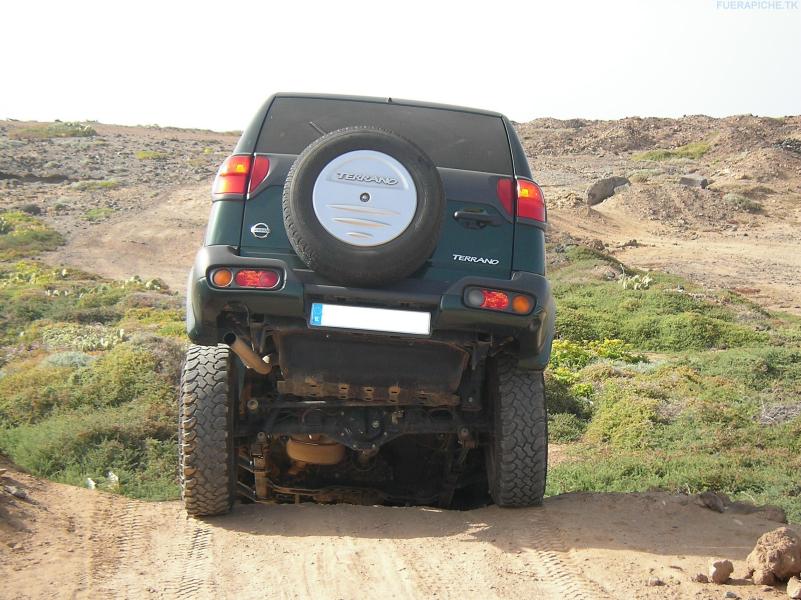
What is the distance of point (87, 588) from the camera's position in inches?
174

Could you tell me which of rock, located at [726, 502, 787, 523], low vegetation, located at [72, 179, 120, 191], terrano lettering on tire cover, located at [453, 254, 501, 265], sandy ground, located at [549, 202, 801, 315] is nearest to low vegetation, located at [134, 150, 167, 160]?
low vegetation, located at [72, 179, 120, 191]

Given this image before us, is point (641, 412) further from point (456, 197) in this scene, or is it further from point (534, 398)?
point (456, 197)

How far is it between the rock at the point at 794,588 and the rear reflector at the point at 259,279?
261 centimetres

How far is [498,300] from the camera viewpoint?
16.6ft

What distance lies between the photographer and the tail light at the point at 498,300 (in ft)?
16.5

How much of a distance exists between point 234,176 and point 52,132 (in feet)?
165

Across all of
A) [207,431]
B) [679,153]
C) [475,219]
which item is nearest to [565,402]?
[475,219]

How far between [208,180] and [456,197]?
3764cm

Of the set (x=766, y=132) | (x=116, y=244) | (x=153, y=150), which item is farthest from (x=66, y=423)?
(x=766, y=132)

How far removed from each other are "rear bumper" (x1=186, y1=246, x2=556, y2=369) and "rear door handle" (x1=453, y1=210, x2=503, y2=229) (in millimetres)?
Result: 304

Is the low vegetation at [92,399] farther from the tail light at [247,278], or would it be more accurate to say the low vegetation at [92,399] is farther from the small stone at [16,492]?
the tail light at [247,278]

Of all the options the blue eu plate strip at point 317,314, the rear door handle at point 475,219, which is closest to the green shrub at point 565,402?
the rear door handle at point 475,219

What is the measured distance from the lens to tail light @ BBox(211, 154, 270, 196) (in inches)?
205

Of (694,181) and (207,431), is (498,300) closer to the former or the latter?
(207,431)
